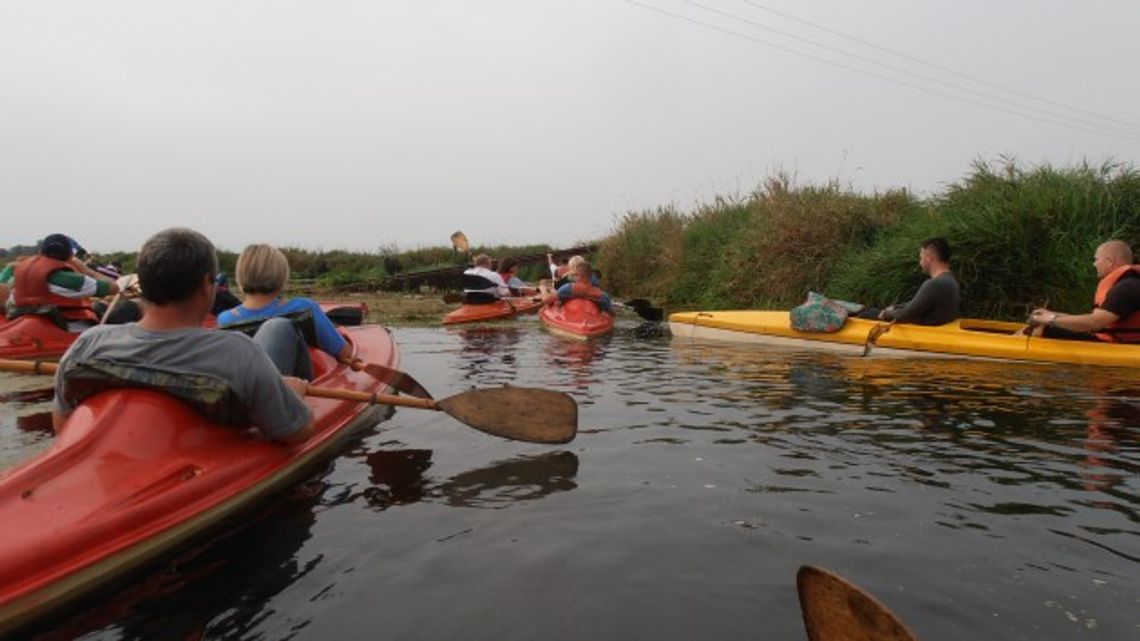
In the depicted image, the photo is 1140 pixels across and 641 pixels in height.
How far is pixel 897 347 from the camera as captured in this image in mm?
7887

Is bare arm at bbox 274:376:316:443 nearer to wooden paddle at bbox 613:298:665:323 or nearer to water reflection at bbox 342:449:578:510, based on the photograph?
water reflection at bbox 342:449:578:510

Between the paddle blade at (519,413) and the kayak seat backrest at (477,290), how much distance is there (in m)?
8.75

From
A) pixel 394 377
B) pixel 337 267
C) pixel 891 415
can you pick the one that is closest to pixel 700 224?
pixel 891 415

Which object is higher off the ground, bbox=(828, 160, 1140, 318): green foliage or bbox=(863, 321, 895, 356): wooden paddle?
bbox=(828, 160, 1140, 318): green foliage

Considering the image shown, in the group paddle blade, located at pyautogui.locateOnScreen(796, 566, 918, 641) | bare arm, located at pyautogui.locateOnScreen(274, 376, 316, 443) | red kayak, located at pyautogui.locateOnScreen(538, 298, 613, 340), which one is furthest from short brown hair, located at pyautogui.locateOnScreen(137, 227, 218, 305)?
red kayak, located at pyautogui.locateOnScreen(538, 298, 613, 340)

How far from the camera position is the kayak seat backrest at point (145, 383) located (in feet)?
8.86

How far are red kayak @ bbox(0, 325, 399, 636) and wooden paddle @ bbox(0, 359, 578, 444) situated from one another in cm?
96

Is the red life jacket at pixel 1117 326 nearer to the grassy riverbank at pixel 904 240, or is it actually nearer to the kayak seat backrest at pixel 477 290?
the grassy riverbank at pixel 904 240

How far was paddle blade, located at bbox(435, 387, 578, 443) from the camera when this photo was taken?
3.98 meters

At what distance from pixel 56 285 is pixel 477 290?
6260mm

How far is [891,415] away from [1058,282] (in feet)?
18.5

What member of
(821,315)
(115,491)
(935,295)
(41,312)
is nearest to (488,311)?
(821,315)

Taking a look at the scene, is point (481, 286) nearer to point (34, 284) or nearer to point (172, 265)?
point (34, 284)

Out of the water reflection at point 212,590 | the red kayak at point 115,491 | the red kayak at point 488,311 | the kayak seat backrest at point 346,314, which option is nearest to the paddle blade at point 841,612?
the water reflection at point 212,590
